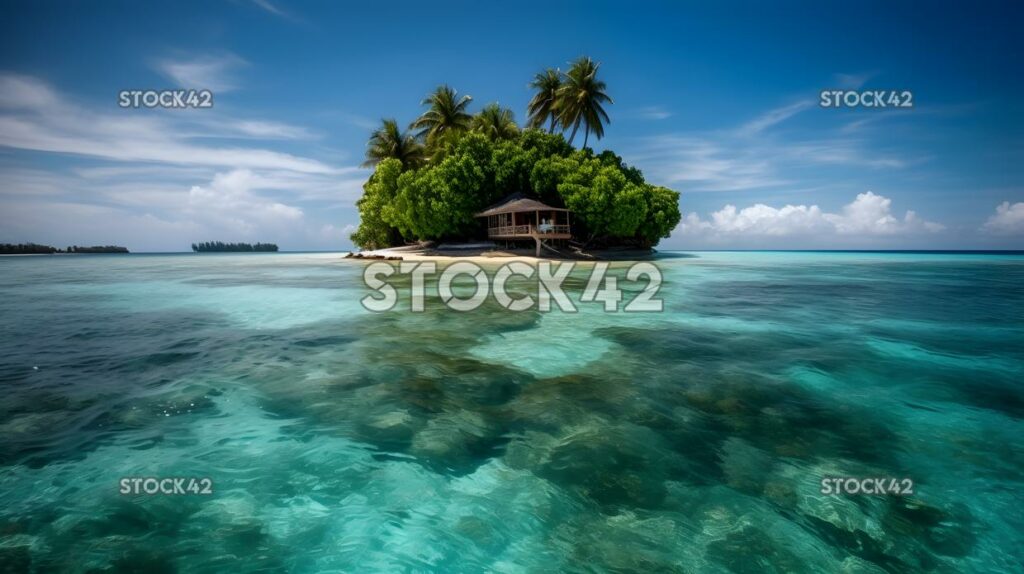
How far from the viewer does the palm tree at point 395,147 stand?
46.9 m

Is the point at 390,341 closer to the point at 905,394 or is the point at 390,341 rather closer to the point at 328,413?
the point at 328,413

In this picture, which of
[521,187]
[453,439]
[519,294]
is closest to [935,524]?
[453,439]

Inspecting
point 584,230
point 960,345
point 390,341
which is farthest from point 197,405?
point 584,230

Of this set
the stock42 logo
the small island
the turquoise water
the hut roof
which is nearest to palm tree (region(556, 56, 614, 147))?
the small island

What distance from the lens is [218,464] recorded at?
3.83m

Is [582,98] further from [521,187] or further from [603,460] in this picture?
[603,460]

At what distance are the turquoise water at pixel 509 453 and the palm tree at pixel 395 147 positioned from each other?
4189cm

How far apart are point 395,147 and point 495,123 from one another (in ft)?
38.4

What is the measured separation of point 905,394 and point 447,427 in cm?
612

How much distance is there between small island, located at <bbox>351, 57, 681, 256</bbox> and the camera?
3400cm

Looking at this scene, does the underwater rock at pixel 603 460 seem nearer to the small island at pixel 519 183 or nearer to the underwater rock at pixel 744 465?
the underwater rock at pixel 744 465

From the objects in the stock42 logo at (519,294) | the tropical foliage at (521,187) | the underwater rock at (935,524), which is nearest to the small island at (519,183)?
the tropical foliage at (521,187)

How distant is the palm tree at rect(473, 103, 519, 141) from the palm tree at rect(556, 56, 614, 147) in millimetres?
5882

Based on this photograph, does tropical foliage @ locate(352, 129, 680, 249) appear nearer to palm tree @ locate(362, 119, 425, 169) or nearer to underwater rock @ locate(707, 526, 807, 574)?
palm tree @ locate(362, 119, 425, 169)
